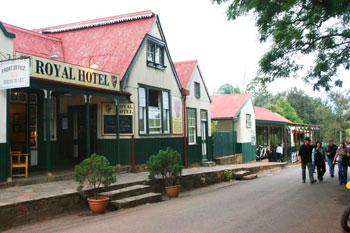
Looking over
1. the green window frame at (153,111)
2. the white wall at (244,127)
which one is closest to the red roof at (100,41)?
the green window frame at (153,111)

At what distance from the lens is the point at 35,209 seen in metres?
8.31

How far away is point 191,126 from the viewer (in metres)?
20.2

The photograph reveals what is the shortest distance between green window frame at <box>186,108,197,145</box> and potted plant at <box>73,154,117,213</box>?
10343 mm

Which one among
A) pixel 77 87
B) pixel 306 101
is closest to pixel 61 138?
pixel 77 87

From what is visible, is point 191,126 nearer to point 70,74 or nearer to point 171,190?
point 171,190

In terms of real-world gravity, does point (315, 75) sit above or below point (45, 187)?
above

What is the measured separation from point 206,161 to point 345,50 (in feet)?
32.5

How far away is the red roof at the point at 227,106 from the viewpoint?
26.8m

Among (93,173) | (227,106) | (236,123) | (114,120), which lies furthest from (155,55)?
(227,106)

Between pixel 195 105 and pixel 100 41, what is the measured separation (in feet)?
22.0

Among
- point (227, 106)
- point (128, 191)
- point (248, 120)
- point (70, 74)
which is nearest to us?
point (128, 191)

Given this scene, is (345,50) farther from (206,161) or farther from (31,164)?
(31,164)

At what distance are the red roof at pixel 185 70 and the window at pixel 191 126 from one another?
61.6 inches

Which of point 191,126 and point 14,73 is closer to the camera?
point 14,73
